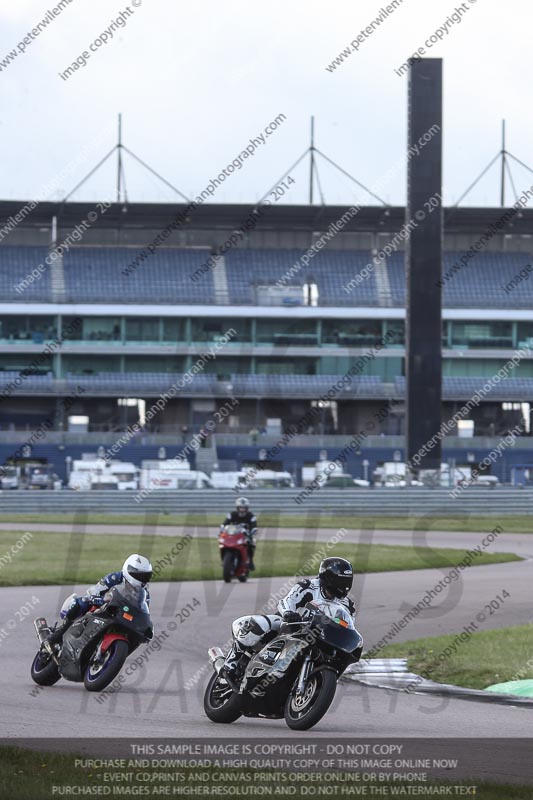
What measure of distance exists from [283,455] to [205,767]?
200 ft

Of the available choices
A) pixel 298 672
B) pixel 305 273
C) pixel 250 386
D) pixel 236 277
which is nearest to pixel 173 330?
pixel 236 277

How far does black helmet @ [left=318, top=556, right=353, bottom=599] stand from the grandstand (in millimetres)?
64761

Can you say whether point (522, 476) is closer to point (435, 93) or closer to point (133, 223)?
point (435, 93)

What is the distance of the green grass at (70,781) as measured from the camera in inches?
283

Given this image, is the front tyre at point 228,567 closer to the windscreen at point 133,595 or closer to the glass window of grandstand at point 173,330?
the windscreen at point 133,595

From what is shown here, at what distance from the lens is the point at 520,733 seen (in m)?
9.77

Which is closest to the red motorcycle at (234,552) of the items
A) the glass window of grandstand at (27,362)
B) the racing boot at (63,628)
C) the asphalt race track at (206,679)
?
the asphalt race track at (206,679)

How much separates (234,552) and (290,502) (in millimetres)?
23999

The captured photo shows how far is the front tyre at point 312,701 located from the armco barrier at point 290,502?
36.9 meters

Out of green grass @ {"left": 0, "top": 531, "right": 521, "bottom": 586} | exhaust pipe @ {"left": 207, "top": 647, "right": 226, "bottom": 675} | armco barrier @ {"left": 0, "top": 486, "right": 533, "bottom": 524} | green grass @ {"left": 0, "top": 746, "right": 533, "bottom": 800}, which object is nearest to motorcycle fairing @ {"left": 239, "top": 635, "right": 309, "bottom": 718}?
exhaust pipe @ {"left": 207, "top": 647, "right": 226, "bottom": 675}

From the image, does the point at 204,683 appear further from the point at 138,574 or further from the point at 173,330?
the point at 173,330

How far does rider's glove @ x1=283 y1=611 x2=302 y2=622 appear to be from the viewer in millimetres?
9720

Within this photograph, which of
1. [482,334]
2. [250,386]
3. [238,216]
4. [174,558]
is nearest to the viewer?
[174,558]

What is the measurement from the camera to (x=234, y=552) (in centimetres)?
2362
